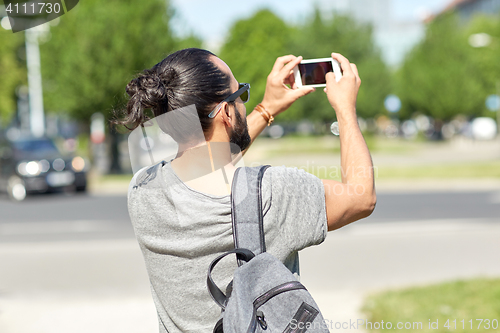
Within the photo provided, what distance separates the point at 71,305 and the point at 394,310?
3.03 m

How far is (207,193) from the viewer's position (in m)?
1.45

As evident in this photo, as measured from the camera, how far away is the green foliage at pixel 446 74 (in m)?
38.5

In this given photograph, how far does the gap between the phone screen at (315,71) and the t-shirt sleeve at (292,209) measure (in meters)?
0.43

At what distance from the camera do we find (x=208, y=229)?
1.42 m

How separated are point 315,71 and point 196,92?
1.54 feet

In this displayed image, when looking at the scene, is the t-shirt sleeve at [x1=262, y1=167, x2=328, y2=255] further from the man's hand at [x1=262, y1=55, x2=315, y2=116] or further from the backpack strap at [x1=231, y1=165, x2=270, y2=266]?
the man's hand at [x1=262, y1=55, x2=315, y2=116]

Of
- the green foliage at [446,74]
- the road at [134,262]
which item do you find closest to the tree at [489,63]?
the green foliage at [446,74]

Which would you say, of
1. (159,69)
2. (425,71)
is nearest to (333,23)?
(425,71)

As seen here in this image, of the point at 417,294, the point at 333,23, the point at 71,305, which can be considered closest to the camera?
the point at 417,294

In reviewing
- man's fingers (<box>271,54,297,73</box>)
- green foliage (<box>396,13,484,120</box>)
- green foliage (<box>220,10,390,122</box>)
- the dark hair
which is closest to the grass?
man's fingers (<box>271,54,297,73</box>)

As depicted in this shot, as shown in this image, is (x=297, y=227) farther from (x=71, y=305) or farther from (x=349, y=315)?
(x=71, y=305)

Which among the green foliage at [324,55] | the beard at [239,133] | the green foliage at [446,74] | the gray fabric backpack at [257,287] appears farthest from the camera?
the green foliage at [446,74]

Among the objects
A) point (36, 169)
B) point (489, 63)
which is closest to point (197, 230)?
point (36, 169)

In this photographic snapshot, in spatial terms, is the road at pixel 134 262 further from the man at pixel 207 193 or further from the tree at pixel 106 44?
the tree at pixel 106 44
